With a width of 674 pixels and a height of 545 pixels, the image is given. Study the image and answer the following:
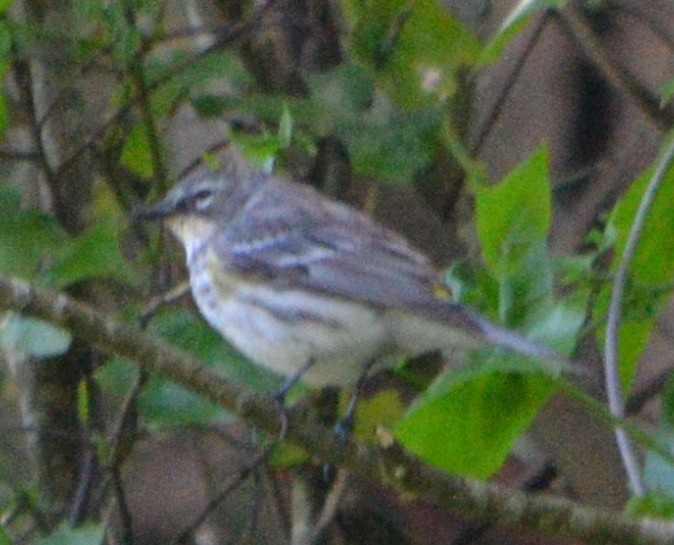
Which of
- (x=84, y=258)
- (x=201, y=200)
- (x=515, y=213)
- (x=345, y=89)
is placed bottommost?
(x=201, y=200)

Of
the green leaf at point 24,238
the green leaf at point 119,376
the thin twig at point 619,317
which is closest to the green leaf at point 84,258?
the green leaf at point 24,238

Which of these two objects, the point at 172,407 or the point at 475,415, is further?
the point at 172,407

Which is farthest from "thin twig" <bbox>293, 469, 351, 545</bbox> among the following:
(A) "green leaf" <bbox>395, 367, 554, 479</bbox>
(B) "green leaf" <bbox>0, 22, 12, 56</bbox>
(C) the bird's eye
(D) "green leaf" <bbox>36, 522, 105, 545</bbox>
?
(B) "green leaf" <bbox>0, 22, 12, 56</bbox>

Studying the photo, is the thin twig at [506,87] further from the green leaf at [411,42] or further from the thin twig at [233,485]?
the thin twig at [233,485]

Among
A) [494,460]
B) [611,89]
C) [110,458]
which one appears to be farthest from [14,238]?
[611,89]

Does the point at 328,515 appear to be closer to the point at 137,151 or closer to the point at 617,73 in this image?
the point at 137,151

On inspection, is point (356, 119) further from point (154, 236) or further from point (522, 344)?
point (522, 344)

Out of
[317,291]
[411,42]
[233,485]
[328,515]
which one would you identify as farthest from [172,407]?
[411,42]
